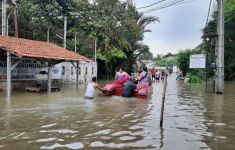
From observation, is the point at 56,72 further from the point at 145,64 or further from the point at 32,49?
the point at 145,64

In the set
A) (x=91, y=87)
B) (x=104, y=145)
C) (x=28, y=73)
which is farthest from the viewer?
(x=28, y=73)

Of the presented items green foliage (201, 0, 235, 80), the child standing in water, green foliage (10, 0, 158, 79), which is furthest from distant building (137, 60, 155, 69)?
the child standing in water

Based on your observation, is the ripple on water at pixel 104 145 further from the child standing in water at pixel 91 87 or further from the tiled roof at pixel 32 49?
the tiled roof at pixel 32 49

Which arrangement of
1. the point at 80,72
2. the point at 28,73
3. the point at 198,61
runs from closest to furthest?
the point at 198,61 → the point at 28,73 → the point at 80,72

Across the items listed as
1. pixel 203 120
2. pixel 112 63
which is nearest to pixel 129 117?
pixel 203 120

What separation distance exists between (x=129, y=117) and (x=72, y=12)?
2596 cm

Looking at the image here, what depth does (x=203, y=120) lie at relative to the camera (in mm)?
11203

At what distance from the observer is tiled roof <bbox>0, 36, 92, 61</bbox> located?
61.9ft

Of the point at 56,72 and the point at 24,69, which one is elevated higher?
the point at 24,69

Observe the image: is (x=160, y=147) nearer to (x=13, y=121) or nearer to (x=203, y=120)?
(x=203, y=120)

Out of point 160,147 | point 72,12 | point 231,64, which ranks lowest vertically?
point 160,147

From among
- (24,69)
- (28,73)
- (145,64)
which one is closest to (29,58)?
(24,69)

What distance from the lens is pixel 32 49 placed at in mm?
20938

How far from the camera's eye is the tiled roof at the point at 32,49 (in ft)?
61.9
